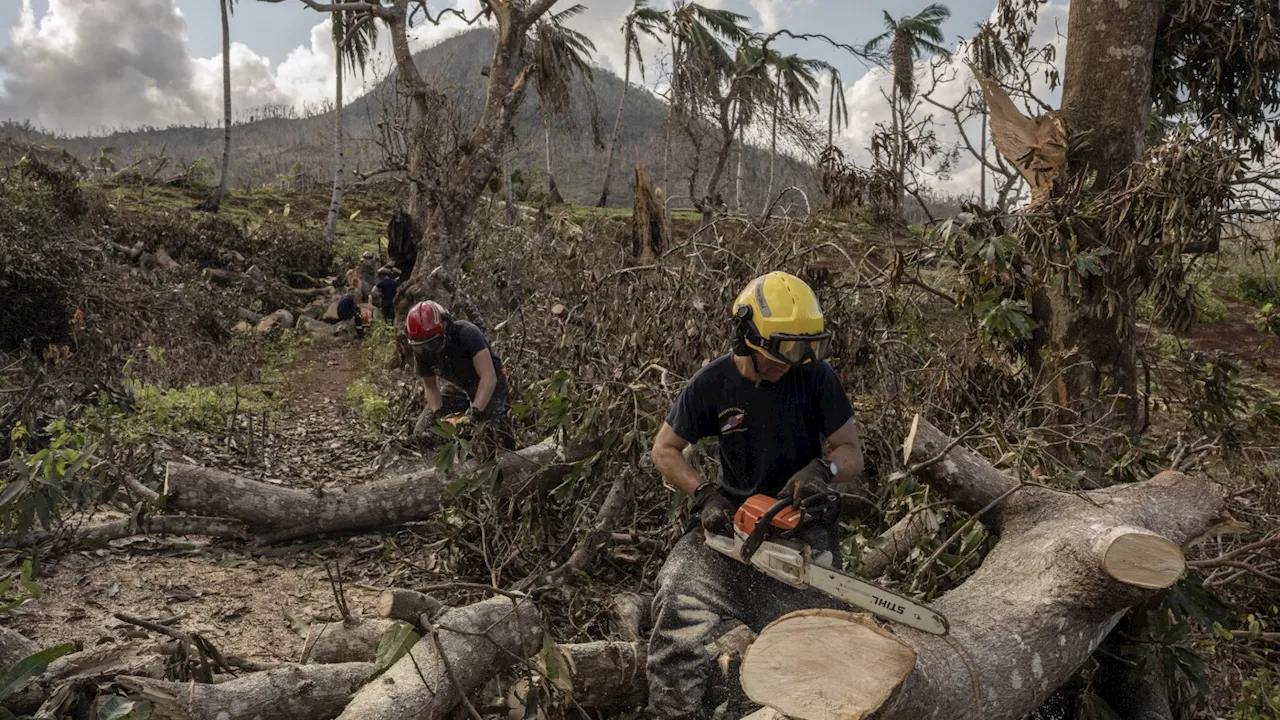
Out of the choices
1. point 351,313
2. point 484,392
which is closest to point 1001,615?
point 484,392

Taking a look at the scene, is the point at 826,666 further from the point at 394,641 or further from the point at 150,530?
the point at 150,530

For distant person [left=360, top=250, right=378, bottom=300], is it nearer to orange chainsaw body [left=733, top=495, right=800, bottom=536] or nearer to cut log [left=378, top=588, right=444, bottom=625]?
cut log [left=378, top=588, right=444, bottom=625]

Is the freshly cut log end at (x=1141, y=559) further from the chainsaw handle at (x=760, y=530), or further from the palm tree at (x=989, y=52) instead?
the palm tree at (x=989, y=52)

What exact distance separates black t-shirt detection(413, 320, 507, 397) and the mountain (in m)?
1.93

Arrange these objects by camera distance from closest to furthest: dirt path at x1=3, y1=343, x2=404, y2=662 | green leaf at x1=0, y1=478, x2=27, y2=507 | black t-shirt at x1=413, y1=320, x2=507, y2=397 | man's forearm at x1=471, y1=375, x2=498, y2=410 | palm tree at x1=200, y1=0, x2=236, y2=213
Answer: green leaf at x1=0, y1=478, x2=27, y2=507 → dirt path at x1=3, y1=343, x2=404, y2=662 → man's forearm at x1=471, y1=375, x2=498, y2=410 → black t-shirt at x1=413, y1=320, x2=507, y2=397 → palm tree at x1=200, y1=0, x2=236, y2=213

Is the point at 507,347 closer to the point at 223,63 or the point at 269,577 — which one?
the point at 269,577

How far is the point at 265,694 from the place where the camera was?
2.41 metres

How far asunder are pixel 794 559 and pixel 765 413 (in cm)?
63

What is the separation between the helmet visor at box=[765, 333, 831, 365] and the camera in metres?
2.59

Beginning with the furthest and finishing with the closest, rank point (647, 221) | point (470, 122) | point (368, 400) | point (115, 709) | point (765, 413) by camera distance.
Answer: point (470, 122) < point (368, 400) < point (647, 221) < point (765, 413) < point (115, 709)

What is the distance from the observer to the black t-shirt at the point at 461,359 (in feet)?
16.6

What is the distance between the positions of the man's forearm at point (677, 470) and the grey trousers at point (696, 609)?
0.24 m

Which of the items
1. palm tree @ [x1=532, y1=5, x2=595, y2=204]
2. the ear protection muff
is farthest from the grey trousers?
palm tree @ [x1=532, y1=5, x2=595, y2=204]

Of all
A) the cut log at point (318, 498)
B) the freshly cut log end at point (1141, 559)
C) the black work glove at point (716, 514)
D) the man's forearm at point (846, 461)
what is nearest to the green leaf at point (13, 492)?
the cut log at point (318, 498)
